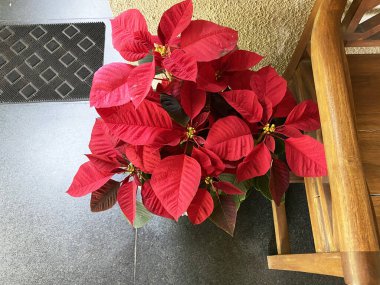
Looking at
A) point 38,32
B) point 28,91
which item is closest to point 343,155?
point 28,91

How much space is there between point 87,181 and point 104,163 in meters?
0.06

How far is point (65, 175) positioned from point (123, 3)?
2.44ft

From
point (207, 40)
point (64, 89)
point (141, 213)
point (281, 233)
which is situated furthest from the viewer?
point (64, 89)

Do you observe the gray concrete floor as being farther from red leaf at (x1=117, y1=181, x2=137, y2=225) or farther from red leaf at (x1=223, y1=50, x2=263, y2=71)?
red leaf at (x1=223, y1=50, x2=263, y2=71)

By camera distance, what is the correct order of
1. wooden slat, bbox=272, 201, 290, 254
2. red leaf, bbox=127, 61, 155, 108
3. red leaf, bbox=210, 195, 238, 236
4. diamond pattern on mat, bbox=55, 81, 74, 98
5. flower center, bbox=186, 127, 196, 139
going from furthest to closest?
diamond pattern on mat, bbox=55, 81, 74, 98 → wooden slat, bbox=272, 201, 290, 254 → red leaf, bbox=210, 195, 238, 236 → flower center, bbox=186, 127, 196, 139 → red leaf, bbox=127, 61, 155, 108

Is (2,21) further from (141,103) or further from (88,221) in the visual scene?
(141,103)

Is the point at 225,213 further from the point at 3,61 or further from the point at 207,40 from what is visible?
the point at 3,61

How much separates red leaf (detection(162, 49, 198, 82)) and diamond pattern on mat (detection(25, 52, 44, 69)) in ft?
3.61

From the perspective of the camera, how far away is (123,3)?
90 centimetres

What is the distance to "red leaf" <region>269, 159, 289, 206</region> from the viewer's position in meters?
0.74

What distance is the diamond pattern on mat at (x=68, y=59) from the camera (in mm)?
1491

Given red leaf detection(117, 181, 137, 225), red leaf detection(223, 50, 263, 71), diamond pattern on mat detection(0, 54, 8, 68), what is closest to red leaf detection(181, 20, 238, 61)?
red leaf detection(223, 50, 263, 71)

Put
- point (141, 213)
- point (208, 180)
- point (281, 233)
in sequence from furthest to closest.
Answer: point (281, 233) < point (141, 213) < point (208, 180)

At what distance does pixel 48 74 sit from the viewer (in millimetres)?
1487
